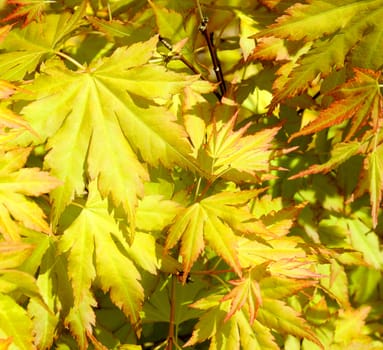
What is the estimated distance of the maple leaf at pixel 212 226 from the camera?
109 centimetres

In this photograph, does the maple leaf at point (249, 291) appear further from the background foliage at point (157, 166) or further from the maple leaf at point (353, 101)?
the maple leaf at point (353, 101)

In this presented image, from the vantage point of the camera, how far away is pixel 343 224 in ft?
5.36

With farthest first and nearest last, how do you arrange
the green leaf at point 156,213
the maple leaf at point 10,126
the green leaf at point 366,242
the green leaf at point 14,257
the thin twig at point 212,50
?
the green leaf at point 366,242 < the thin twig at point 212,50 < the green leaf at point 156,213 < the green leaf at point 14,257 < the maple leaf at point 10,126

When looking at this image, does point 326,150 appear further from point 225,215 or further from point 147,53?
point 147,53

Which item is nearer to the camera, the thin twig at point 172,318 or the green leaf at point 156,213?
the green leaf at point 156,213

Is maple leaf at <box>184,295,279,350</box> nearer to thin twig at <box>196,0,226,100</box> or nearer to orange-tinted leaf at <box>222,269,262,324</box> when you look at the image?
orange-tinted leaf at <box>222,269,262,324</box>

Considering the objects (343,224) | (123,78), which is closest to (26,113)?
(123,78)

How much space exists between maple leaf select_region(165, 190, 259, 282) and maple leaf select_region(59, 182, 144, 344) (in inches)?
5.1

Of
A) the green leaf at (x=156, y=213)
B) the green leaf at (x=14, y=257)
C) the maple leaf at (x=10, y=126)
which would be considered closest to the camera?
the maple leaf at (x=10, y=126)

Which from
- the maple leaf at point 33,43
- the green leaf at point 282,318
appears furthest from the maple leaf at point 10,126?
the green leaf at point 282,318

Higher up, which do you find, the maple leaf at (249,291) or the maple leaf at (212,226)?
the maple leaf at (212,226)

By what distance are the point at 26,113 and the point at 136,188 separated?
0.92 feet

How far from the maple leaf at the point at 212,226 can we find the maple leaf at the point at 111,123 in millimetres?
132

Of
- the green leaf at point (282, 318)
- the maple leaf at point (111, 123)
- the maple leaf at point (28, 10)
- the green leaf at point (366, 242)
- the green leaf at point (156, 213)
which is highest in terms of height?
the maple leaf at point (28, 10)
